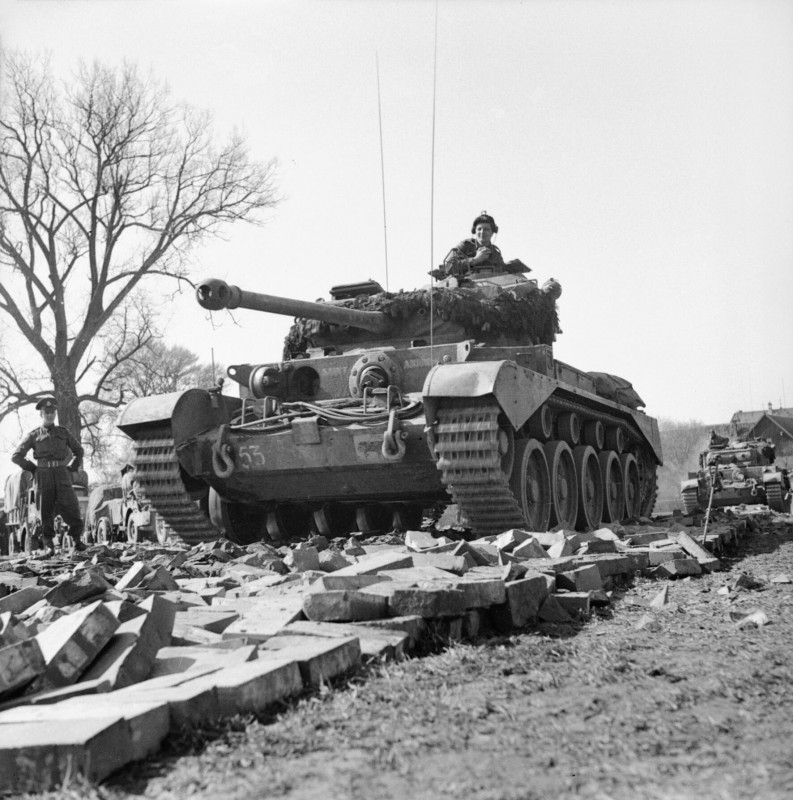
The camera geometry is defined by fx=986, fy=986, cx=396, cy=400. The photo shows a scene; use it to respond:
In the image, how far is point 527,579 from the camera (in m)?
4.89

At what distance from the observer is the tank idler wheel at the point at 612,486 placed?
39.7 ft

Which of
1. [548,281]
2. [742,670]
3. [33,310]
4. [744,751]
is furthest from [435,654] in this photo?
[33,310]

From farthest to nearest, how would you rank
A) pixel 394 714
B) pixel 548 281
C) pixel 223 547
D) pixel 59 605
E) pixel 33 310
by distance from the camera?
pixel 33 310 → pixel 548 281 → pixel 223 547 → pixel 59 605 → pixel 394 714

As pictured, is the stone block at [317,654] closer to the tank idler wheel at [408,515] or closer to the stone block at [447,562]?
the stone block at [447,562]

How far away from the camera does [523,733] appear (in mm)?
2805

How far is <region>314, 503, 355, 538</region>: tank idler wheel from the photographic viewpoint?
36.0ft

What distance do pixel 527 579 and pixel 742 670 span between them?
1463 millimetres

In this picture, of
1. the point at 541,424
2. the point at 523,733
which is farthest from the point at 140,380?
the point at 523,733

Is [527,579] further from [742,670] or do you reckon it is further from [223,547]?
[223,547]

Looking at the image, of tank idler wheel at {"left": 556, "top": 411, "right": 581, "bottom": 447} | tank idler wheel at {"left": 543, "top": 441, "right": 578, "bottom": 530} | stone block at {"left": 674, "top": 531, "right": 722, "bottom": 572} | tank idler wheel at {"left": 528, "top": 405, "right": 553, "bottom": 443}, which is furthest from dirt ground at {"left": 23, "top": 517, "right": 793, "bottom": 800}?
tank idler wheel at {"left": 556, "top": 411, "right": 581, "bottom": 447}

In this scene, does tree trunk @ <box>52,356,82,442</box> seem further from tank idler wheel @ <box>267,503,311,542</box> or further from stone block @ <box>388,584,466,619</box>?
stone block @ <box>388,584,466,619</box>

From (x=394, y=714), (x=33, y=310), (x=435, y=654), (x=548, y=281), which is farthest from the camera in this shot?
(x=33, y=310)

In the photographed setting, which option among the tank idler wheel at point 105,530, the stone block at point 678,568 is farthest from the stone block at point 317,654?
the tank idler wheel at point 105,530

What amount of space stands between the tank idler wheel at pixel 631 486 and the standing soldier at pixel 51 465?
7.04 meters
